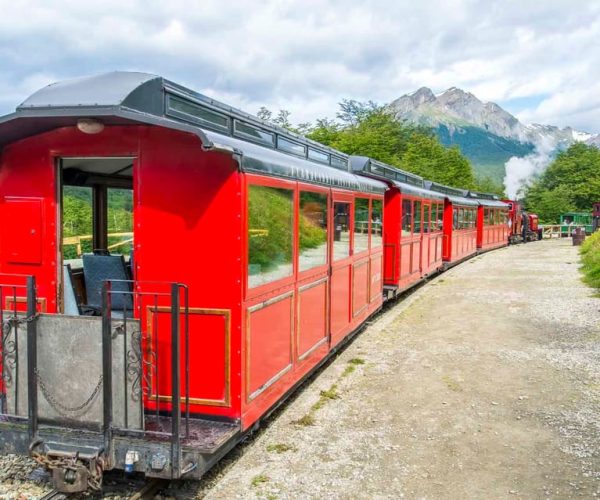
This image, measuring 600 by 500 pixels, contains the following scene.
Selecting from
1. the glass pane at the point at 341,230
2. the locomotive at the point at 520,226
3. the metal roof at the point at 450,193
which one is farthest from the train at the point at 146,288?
the locomotive at the point at 520,226

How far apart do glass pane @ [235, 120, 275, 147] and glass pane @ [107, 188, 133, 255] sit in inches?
58.6

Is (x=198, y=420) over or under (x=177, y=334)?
under

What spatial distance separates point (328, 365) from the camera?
7.98 m

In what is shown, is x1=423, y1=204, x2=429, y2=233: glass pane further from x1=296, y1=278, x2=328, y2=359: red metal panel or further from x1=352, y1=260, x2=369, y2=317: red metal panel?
x1=296, y1=278, x2=328, y2=359: red metal panel

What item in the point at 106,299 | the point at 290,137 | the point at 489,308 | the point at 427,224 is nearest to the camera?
the point at 106,299

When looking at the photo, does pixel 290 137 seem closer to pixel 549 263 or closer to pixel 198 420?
pixel 198 420

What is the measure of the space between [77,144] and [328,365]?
478 cm

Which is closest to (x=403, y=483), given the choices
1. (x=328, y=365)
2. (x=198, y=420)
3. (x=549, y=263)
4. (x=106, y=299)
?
(x=198, y=420)

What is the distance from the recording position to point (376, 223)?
32.3 feet

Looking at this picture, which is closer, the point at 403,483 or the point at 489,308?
the point at 403,483

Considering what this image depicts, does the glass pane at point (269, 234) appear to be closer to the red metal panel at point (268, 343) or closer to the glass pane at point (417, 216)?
the red metal panel at point (268, 343)

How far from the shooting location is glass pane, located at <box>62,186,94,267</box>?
206 inches

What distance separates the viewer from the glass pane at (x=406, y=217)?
12187mm

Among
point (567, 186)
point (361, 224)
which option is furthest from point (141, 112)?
point (567, 186)
